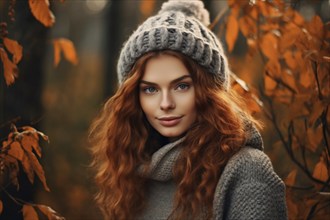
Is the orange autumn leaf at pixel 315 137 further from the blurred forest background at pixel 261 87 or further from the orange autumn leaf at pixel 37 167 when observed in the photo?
the orange autumn leaf at pixel 37 167

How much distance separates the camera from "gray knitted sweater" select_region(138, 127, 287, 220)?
91.3 inches

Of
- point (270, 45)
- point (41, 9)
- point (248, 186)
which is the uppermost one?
point (41, 9)

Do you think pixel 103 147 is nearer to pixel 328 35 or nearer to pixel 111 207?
pixel 111 207

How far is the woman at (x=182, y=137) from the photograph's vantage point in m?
2.41

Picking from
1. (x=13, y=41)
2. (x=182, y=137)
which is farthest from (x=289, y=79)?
(x=13, y=41)

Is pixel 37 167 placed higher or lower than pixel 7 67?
lower

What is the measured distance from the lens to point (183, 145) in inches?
104

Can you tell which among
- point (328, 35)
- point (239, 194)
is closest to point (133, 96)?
point (239, 194)

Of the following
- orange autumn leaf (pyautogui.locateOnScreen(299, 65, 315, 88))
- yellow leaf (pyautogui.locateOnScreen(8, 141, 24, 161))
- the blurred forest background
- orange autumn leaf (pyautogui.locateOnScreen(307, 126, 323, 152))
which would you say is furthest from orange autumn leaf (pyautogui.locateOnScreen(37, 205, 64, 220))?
orange autumn leaf (pyautogui.locateOnScreen(299, 65, 315, 88))

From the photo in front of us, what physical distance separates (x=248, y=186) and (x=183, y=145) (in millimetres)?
423

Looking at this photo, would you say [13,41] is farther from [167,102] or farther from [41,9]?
[167,102]

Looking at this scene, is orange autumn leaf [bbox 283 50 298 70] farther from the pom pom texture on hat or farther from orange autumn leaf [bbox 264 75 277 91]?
the pom pom texture on hat

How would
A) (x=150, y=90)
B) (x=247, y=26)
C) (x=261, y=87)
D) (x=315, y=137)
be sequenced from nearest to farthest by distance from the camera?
1. (x=150, y=90)
2. (x=315, y=137)
3. (x=247, y=26)
4. (x=261, y=87)

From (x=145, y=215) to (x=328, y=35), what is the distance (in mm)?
1204
